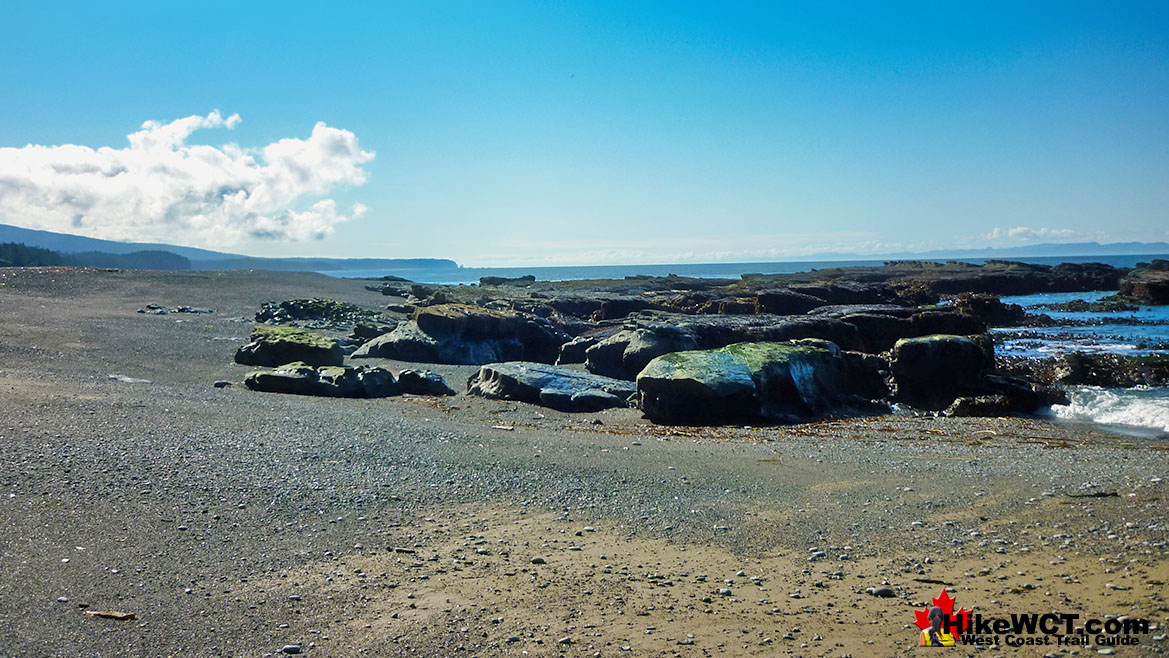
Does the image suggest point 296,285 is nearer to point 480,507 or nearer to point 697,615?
point 480,507

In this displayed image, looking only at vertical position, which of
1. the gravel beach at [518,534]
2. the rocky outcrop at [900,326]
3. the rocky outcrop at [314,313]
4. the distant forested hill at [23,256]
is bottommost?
the gravel beach at [518,534]

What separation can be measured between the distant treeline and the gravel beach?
75.8 m

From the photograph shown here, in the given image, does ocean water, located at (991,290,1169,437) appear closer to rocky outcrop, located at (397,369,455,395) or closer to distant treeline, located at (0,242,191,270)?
rocky outcrop, located at (397,369,455,395)

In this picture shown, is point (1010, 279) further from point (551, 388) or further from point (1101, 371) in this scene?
point (551, 388)

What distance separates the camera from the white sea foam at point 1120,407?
16.2m

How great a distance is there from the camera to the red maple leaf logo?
534 centimetres

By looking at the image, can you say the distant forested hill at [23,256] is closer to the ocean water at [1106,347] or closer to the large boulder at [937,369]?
the large boulder at [937,369]

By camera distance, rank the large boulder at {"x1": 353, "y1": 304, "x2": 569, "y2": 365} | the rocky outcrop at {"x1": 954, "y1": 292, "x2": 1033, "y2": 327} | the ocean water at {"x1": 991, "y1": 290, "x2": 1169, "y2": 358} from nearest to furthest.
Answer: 1. the large boulder at {"x1": 353, "y1": 304, "x2": 569, "y2": 365}
2. the ocean water at {"x1": 991, "y1": 290, "x2": 1169, "y2": 358}
3. the rocky outcrop at {"x1": 954, "y1": 292, "x2": 1033, "y2": 327}

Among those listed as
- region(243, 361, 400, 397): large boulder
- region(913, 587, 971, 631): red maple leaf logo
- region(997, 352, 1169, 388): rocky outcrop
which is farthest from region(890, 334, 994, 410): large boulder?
region(913, 587, 971, 631): red maple leaf logo

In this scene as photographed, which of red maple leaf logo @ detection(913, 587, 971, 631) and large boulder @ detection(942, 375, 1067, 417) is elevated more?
red maple leaf logo @ detection(913, 587, 971, 631)

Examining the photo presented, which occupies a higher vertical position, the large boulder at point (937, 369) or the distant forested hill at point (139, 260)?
the distant forested hill at point (139, 260)

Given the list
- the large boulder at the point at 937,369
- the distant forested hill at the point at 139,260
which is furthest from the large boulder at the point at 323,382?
the distant forested hill at the point at 139,260

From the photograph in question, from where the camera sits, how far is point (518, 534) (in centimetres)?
754

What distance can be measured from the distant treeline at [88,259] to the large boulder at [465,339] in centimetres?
6514
